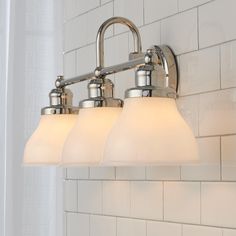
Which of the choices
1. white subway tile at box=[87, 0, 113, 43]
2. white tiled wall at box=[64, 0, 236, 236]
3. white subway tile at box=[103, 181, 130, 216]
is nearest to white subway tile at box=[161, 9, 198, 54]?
white tiled wall at box=[64, 0, 236, 236]

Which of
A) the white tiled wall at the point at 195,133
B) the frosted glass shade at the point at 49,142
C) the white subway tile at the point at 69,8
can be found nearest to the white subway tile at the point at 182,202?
the white tiled wall at the point at 195,133

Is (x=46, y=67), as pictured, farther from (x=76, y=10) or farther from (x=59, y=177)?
(x=59, y=177)

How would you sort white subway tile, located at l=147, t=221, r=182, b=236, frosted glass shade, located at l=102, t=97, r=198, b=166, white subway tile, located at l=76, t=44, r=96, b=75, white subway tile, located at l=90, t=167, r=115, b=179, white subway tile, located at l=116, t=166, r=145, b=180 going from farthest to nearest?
white subway tile, located at l=76, t=44, r=96, b=75 → white subway tile, located at l=90, t=167, r=115, b=179 → white subway tile, located at l=116, t=166, r=145, b=180 → white subway tile, located at l=147, t=221, r=182, b=236 → frosted glass shade, located at l=102, t=97, r=198, b=166

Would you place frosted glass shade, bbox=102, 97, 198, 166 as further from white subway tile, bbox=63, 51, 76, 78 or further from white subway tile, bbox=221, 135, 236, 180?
white subway tile, bbox=63, 51, 76, 78

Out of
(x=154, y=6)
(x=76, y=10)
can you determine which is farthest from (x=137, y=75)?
(x=76, y=10)

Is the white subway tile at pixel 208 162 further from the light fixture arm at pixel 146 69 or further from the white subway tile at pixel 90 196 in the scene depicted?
the white subway tile at pixel 90 196

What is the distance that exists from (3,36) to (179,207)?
776 mm

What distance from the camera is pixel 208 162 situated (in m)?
1.16

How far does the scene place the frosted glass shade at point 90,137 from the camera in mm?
1169

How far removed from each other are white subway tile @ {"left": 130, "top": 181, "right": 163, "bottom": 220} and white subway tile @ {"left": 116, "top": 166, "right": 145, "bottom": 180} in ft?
0.04

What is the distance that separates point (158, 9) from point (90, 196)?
491 mm

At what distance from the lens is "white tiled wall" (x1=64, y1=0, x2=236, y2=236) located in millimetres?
1130

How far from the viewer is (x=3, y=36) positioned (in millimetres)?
1729

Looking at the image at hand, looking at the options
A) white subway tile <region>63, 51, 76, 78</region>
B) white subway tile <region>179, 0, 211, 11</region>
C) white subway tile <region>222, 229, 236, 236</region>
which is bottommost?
white subway tile <region>222, 229, 236, 236</region>
